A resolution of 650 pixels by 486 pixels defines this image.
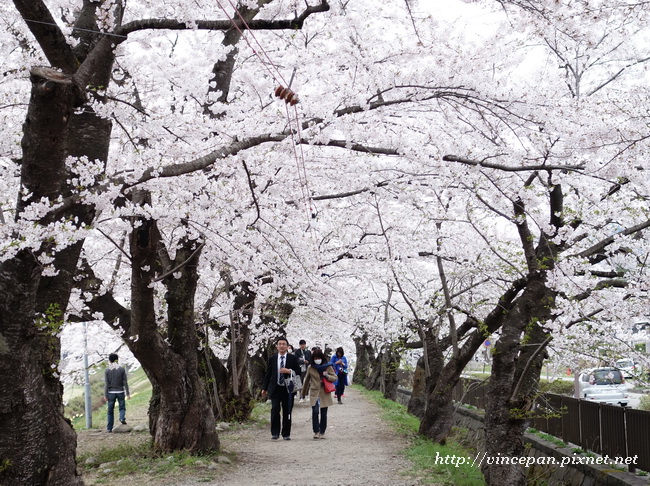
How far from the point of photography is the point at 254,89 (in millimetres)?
9602

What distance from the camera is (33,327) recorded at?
4.56 metres

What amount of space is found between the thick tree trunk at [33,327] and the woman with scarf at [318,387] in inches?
253

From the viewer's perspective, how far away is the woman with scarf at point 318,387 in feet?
35.8

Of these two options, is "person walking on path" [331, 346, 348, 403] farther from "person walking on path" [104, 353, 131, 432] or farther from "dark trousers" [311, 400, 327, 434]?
"person walking on path" [104, 353, 131, 432]

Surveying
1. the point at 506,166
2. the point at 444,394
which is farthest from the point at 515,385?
the point at 444,394

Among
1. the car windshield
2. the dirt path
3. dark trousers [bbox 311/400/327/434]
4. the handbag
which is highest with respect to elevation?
the handbag

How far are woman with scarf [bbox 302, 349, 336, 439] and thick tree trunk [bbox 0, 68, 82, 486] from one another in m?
6.44

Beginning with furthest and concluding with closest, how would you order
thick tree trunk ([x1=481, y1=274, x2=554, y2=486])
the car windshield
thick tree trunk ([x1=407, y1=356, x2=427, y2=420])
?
1. the car windshield
2. thick tree trunk ([x1=407, y1=356, x2=427, y2=420])
3. thick tree trunk ([x1=481, y1=274, x2=554, y2=486])

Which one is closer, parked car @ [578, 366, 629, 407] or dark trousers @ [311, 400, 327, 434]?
dark trousers @ [311, 400, 327, 434]

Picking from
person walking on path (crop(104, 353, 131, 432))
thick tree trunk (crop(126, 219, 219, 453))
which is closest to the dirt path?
thick tree trunk (crop(126, 219, 219, 453))

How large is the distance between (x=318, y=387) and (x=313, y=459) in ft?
7.42

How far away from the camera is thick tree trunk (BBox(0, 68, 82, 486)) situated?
4.24 metres

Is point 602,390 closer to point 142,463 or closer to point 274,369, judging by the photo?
point 274,369

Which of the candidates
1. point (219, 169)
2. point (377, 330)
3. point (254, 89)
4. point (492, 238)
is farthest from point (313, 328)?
point (219, 169)
